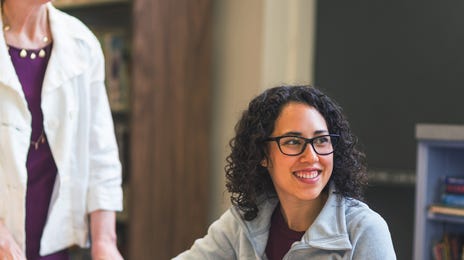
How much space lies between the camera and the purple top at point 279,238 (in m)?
1.29

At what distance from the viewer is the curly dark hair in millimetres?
1256

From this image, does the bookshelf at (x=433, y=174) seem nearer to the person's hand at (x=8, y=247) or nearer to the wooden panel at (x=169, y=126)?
the wooden panel at (x=169, y=126)

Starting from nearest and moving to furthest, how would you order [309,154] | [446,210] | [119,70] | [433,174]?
[309,154] → [446,210] → [433,174] → [119,70]

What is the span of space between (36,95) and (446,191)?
52.5 inches

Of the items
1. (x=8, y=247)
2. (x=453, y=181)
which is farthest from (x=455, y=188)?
(x=8, y=247)

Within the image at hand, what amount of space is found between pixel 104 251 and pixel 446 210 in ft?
3.70

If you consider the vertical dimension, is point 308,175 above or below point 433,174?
above

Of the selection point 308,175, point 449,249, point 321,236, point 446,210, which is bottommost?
point 449,249

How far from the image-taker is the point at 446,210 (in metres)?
2.01

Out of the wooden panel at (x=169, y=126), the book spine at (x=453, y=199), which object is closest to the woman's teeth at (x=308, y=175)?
the book spine at (x=453, y=199)

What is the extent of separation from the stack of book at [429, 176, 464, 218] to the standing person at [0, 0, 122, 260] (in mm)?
1062

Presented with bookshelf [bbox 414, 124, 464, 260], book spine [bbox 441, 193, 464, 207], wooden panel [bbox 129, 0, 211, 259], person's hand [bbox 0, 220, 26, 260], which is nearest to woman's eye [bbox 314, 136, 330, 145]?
person's hand [bbox 0, 220, 26, 260]

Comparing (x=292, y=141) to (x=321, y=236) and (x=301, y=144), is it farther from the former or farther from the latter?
(x=321, y=236)

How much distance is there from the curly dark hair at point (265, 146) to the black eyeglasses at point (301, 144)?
5 centimetres
